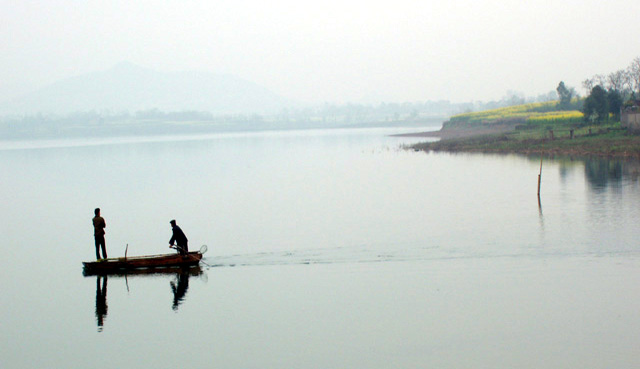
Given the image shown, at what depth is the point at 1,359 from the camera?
20.4 meters

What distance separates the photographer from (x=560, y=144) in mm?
78938

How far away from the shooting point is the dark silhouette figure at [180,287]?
25484 millimetres

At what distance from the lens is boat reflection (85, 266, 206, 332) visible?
25656mm

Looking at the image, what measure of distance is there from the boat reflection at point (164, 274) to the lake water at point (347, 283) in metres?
0.13

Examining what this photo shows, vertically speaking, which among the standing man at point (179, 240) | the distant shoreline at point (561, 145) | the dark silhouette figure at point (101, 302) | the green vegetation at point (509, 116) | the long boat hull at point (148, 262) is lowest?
the dark silhouette figure at point (101, 302)

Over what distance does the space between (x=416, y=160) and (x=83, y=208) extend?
40.0 meters

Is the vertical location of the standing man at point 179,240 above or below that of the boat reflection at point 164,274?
above

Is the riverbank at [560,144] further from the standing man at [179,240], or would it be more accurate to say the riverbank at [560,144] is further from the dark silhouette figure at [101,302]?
the dark silhouette figure at [101,302]

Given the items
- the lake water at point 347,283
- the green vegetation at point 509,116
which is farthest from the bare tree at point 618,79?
the lake water at point 347,283

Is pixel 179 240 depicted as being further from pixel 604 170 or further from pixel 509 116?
pixel 509 116

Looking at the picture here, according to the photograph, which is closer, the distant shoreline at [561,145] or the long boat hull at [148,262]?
the long boat hull at [148,262]

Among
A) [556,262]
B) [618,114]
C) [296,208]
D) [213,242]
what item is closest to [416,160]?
[618,114]

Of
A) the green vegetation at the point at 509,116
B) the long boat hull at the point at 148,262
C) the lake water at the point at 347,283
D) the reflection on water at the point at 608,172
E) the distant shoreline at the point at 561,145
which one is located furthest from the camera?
the green vegetation at the point at 509,116

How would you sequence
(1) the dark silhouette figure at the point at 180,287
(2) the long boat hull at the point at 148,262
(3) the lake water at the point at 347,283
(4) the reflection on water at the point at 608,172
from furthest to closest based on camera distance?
(4) the reflection on water at the point at 608,172 → (2) the long boat hull at the point at 148,262 → (1) the dark silhouette figure at the point at 180,287 → (3) the lake water at the point at 347,283
